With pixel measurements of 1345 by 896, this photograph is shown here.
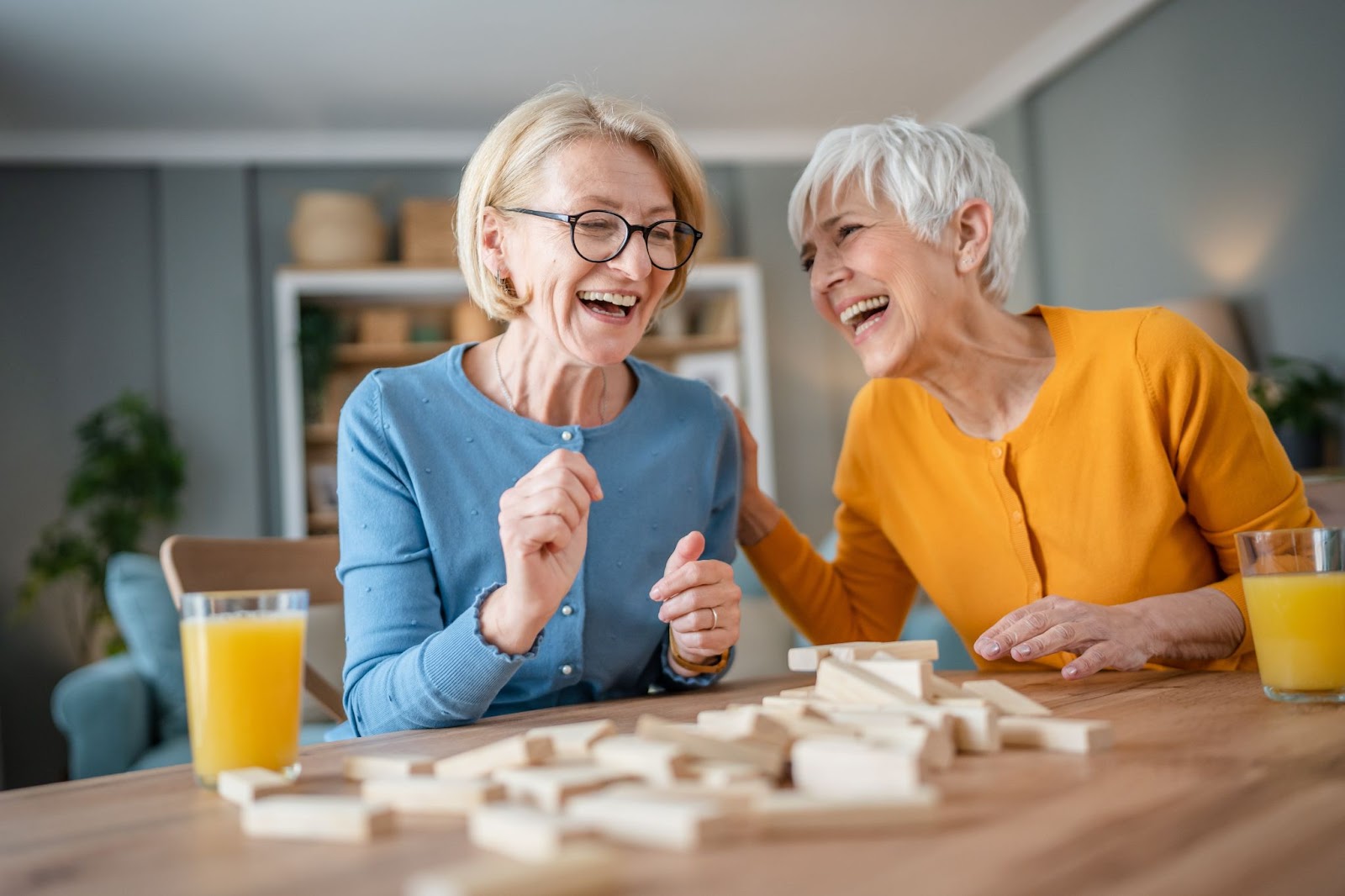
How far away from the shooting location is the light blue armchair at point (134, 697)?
11.6ft

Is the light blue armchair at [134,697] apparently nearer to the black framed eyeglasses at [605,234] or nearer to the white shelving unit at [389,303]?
the white shelving unit at [389,303]

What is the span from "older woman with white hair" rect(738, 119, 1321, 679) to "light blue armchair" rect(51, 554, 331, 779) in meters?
2.13

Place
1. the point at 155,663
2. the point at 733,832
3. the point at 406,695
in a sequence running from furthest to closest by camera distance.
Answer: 1. the point at 155,663
2. the point at 406,695
3. the point at 733,832

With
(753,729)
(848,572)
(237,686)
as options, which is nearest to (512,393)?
(848,572)

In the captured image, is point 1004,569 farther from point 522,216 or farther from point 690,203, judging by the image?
point 522,216

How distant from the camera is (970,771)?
2.46 ft

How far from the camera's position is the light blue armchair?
3.52 m

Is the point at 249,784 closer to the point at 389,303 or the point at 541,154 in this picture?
the point at 541,154

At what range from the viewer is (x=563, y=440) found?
4.93 feet

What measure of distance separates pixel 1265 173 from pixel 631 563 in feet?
12.7

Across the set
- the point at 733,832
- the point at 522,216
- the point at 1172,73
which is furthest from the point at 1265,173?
the point at 733,832

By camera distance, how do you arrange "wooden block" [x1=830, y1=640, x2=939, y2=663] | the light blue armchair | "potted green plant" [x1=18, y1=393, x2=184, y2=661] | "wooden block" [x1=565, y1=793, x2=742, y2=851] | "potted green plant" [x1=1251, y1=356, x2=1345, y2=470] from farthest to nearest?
"potted green plant" [x1=18, y1=393, x2=184, y2=661] → "potted green plant" [x1=1251, y1=356, x2=1345, y2=470] → the light blue armchair → "wooden block" [x1=830, y1=640, x2=939, y2=663] → "wooden block" [x1=565, y1=793, x2=742, y2=851]

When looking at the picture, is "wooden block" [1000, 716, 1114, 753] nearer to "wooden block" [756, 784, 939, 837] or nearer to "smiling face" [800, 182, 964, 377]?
"wooden block" [756, 784, 939, 837]

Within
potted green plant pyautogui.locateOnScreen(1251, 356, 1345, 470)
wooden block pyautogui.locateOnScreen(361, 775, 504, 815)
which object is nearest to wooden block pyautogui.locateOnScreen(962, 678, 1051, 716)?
wooden block pyautogui.locateOnScreen(361, 775, 504, 815)
